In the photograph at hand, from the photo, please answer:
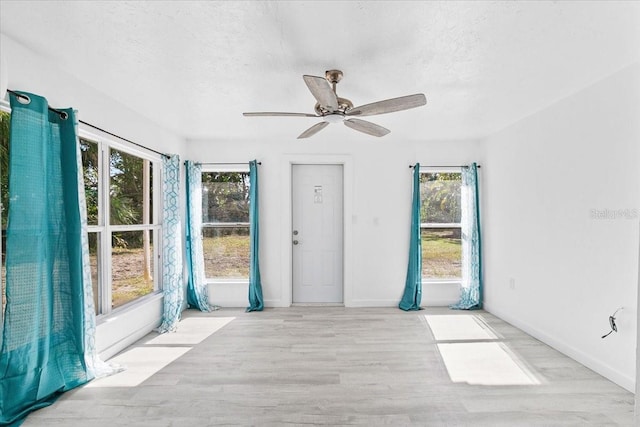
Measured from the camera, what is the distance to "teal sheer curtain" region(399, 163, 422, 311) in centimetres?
436

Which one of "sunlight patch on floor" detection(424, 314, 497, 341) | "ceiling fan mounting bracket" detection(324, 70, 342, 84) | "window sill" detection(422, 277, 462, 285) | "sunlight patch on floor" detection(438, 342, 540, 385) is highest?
"ceiling fan mounting bracket" detection(324, 70, 342, 84)

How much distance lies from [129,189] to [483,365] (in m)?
3.88

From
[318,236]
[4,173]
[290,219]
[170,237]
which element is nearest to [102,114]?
[4,173]

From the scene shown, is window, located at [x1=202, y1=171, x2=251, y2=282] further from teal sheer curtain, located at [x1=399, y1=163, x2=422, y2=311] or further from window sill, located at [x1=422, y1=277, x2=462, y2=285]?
window sill, located at [x1=422, y1=277, x2=462, y2=285]

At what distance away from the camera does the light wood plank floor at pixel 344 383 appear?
2.05 meters

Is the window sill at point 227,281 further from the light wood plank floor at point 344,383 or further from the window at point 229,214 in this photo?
the light wood plank floor at point 344,383

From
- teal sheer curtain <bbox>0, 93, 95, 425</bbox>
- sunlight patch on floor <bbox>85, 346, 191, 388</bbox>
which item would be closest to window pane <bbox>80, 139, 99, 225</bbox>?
teal sheer curtain <bbox>0, 93, 95, 425</bbox>

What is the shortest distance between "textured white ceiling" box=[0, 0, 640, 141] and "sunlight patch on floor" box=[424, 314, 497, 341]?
7.86 feet

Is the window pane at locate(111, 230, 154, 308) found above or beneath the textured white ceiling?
beneath

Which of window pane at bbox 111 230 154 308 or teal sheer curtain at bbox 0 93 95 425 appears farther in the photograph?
window pane at bbox 111 230 154 308

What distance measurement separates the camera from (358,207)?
4531 millimetres

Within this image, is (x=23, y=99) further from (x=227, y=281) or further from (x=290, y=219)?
(x=227, y=281)

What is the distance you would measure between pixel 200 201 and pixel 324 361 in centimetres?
275

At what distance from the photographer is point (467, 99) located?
294cm
